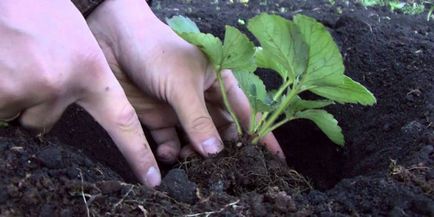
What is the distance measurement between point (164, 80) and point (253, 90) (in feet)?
0.77

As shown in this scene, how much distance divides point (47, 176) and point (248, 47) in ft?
1.62

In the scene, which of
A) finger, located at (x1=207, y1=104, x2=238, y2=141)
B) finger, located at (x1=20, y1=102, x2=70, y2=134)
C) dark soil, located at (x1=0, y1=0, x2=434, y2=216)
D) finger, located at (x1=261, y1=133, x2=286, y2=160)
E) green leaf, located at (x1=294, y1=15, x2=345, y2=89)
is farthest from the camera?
finger, located at (x1=207, y1=104, x2=238, y2=141)

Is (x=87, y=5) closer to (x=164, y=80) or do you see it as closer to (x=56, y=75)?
(x=164, y=80)

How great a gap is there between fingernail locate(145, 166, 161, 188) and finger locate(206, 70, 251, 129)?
351mm

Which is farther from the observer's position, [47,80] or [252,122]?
[252,122]

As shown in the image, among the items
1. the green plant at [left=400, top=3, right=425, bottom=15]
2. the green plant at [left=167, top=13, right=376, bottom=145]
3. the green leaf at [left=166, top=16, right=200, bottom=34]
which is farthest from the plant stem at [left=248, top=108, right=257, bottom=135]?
the green plant at [left=400, top=3, right=425, bottom=15]

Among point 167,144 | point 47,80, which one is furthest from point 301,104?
point 47,80

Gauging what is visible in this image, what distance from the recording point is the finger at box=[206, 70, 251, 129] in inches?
61.5

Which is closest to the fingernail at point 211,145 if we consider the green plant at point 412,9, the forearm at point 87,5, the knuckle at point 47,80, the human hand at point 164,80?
the human hand at point 164,80

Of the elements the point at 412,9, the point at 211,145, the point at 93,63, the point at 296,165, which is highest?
the point at 93,63

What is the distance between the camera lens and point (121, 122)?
1.26 m

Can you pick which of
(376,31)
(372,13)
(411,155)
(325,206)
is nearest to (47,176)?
(325,206)

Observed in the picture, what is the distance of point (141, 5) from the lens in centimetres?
166

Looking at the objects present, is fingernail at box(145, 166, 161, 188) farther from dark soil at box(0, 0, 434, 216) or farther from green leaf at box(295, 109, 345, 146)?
green leaf at box(295, 109, 345, 146)
